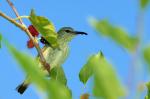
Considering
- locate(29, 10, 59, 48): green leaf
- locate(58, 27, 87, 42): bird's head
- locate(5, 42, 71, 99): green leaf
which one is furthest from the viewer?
locate(58, 27, 87, 42): bird's head

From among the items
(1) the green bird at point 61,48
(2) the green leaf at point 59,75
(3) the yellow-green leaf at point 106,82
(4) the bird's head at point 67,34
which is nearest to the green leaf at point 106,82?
(3) the yellow-green leaf at point 106,82

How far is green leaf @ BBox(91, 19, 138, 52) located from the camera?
2.35ft

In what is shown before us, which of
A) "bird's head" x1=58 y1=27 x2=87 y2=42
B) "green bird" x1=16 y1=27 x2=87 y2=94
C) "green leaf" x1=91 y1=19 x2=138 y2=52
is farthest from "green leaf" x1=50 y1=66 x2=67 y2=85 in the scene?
"bird's head" x1=58 y1=27 x2=87 y2=42

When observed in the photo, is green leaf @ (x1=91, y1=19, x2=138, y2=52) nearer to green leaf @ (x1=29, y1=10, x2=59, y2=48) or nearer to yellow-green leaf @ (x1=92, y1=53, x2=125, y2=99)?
yellow-green leaf @ (x1=92, y1=53, x2=125, y2=99)

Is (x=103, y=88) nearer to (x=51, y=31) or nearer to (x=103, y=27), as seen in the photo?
(x=103, y=27)

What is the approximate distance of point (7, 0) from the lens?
2.60 m

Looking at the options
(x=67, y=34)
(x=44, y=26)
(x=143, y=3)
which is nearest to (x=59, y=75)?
(x=44, y=26)

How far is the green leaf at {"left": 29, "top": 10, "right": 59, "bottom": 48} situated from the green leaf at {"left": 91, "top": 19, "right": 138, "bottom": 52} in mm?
1789

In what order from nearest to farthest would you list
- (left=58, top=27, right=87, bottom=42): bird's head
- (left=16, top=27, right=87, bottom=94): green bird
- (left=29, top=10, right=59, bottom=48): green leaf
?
(left=29, top=10, right=59, bottom=48): green leaf
(left=16, top=27, right=87, bottom=94): green bird
(left=58, top=27, right=87, bottom=42): bird's head

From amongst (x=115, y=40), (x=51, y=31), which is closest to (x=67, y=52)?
(x=51, y=31)

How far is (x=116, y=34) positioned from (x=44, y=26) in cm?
185

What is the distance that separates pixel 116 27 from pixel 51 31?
6.21 feet

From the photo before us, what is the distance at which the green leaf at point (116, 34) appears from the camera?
0.72m

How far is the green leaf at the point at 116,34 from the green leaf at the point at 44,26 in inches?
70.4
